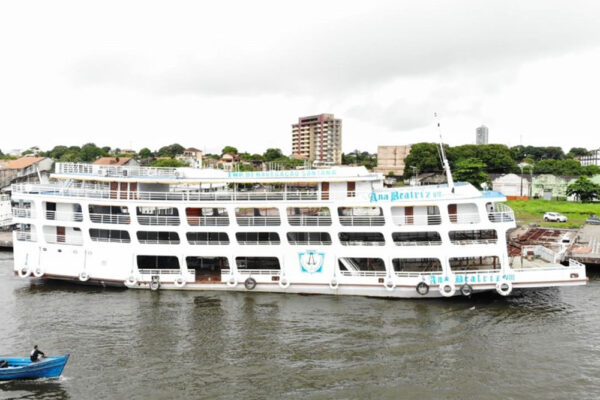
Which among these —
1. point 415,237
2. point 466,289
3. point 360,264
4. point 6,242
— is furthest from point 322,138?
point 466,289

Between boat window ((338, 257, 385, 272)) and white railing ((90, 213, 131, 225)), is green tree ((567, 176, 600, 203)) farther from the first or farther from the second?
white railing ((90, 213, 131, 225))

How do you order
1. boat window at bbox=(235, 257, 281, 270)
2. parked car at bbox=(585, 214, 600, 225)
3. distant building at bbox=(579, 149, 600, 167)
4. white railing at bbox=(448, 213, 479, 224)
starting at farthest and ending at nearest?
distant building at bbox=(579, 149, 600, 167), parked car at bbox=(585, 214, 600, 225), boat window at bbox=(235, 257, 281, 270), white railing at bbox=(448, 213, 479, 224)

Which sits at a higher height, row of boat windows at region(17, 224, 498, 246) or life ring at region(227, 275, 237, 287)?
row of boat windows at region(17, 224, 498, 246)

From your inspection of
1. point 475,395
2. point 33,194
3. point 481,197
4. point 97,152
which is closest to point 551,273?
point 481,197

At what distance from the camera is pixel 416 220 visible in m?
26.2

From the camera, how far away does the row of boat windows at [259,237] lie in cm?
2677

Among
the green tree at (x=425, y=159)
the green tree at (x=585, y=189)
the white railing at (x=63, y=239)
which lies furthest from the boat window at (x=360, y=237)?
the green tree at (x=425, y=159)

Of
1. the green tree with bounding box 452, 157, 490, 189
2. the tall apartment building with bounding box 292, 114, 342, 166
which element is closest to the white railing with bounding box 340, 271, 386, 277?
the green tree with bounding box 452, 157, 490, 189

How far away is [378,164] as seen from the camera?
500ft

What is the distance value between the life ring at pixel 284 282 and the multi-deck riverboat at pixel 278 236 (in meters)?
0.06

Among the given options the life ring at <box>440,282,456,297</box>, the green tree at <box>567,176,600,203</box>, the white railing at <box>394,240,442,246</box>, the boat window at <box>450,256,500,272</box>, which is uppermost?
the green tree at <box>567,176,600,203</box>

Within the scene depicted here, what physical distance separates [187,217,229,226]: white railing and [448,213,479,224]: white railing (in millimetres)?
13462

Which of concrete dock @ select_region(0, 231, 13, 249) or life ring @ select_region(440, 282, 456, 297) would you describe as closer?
life ring @ select_region(440, 282, 456, 297)

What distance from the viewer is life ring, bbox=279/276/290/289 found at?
1038 inches
